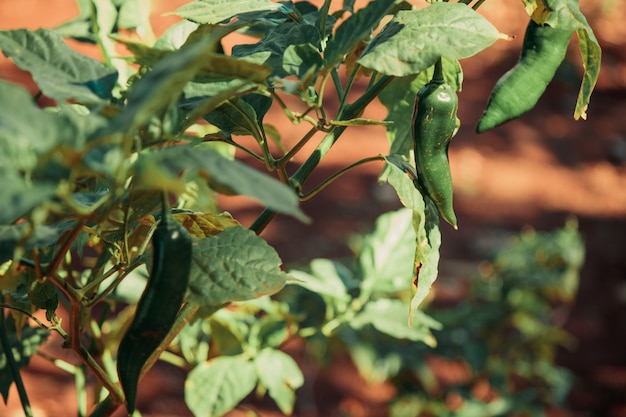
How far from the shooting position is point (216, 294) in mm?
582

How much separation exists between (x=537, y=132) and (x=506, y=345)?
2.60 meters

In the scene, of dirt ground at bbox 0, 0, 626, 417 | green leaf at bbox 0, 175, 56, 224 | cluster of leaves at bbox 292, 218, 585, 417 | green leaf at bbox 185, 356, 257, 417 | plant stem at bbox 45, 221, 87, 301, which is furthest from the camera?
dirt ground at bbox 0, 0, 626, 417

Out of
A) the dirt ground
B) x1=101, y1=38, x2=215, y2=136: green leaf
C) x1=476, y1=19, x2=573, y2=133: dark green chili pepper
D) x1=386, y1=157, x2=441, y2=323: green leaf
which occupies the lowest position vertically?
the dirt ground

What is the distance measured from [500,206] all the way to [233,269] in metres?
A: 3.26

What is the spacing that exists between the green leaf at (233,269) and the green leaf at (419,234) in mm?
130

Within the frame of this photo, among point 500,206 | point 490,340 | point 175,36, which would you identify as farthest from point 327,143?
point 500,206

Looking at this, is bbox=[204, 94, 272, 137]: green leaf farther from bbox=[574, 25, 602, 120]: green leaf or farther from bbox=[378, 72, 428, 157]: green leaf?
bbox=[574, 25, 602, 120]: green leaf

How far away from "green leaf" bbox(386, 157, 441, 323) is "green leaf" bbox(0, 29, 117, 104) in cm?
26

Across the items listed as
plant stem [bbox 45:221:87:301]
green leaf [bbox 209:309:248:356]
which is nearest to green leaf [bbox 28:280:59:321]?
plant stem [bbox 45:221:87:301]

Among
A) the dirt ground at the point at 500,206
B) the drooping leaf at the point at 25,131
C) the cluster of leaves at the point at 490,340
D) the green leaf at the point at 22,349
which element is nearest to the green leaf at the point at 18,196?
the drooping leaf at the point at 25,131

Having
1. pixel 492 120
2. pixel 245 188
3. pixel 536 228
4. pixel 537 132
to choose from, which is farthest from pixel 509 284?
pixel 537 132

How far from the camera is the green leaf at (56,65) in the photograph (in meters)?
0.56

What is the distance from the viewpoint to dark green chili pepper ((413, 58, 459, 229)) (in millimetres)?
708

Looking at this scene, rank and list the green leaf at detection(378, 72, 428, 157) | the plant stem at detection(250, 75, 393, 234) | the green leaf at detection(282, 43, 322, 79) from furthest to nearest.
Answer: the green leaf at detection(378, 72, 428, 157) < the plant stem at detection(250, 75, 393, 234) < the green leaf at detection(282, 43, 322, 79)
